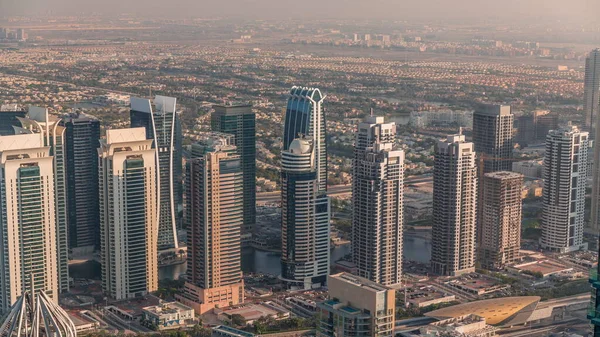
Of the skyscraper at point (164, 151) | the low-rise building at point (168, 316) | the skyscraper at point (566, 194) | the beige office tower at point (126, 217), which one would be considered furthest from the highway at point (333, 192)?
the low-rise building at point (168, 316)

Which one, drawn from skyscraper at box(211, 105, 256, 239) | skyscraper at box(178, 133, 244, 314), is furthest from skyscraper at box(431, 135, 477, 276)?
skyscraper at box(211, 105, 256, 239)

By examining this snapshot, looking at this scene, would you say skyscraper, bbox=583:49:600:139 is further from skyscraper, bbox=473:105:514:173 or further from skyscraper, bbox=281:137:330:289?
skyscraper, bbox=281:137:330:289

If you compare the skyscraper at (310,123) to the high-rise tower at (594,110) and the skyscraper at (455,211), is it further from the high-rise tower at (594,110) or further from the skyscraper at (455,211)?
the high-rise tower at (594,110)

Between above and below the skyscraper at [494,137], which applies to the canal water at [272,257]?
below

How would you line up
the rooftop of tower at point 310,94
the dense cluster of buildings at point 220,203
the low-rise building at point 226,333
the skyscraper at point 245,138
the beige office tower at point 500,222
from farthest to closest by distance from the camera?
the skyscraper at point 245,138 → the rooftop of tower at point 310,94 → the beige office tower at point 500,222 → the dense cluster of buildings at point 220,203 → the low-rise building at point 226,333

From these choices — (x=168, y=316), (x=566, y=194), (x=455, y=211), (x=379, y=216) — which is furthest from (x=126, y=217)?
(x=566, y=194)

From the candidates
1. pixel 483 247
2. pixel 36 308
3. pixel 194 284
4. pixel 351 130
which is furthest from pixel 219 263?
pixel 351 130
